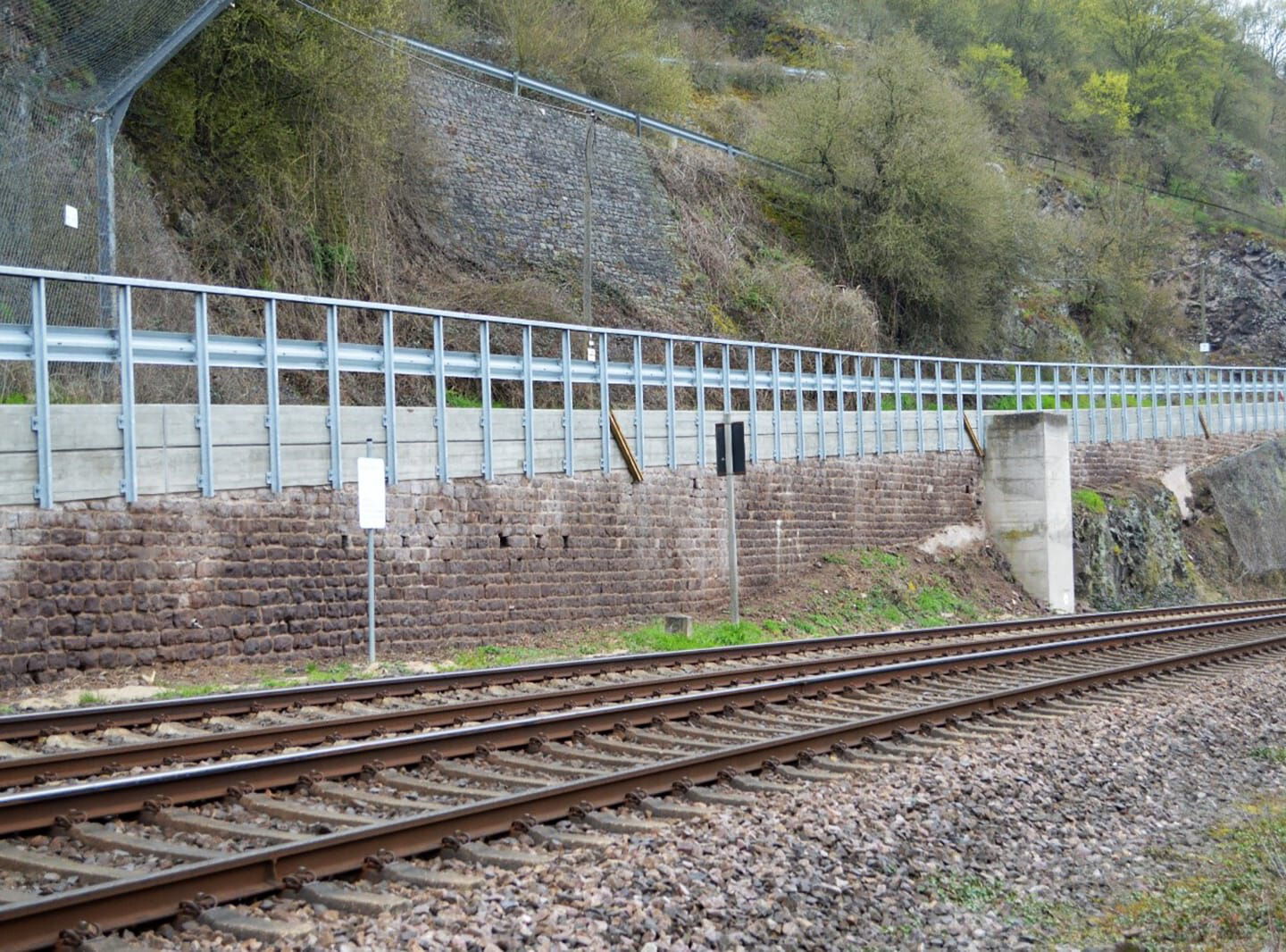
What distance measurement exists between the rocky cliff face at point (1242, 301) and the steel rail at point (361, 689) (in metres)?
46.8

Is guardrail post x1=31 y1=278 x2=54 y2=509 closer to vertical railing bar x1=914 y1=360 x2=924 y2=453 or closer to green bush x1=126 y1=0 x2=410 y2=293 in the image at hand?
green bush x1=126 y1=0 x2=410 y2=293

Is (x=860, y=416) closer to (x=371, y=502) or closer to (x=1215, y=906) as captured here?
(x=371, y=502)

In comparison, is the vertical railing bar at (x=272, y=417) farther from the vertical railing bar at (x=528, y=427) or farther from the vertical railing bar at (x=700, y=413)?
the vertical railing bar at (x=700, y=413)

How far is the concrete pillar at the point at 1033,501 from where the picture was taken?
27172 millimetres

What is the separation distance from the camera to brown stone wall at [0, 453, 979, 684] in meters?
12.0

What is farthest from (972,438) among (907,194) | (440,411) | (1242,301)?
(1242,301)

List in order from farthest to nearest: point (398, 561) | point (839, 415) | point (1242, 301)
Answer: point (1242, 301) → point (839, 415) → point (398, 561)

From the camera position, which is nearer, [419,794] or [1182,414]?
[419,794]

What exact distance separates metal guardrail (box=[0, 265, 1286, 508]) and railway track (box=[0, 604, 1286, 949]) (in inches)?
213

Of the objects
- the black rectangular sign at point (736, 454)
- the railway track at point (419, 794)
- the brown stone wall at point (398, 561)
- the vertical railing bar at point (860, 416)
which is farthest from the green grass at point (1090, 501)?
the railway track at point (419, 794)

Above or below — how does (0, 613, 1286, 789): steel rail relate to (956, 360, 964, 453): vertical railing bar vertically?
below

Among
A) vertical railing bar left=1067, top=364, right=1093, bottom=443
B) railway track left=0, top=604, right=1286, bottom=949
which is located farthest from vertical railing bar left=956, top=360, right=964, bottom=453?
railway track left=0, top=604, right=1286, bottom=949

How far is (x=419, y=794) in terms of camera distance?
Result: 7.71 m

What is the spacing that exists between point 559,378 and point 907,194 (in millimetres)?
21546
